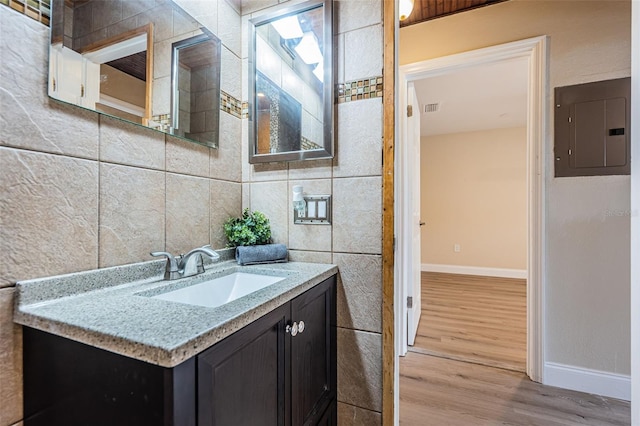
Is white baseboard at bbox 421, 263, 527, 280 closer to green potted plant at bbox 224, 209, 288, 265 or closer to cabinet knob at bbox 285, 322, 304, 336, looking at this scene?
green potted plant at bbox 224, 209, 288, 265

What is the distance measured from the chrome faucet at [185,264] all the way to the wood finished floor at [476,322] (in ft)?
6.11

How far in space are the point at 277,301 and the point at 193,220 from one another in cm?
63

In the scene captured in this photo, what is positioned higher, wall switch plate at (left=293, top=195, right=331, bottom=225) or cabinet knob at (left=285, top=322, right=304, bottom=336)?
wall switch plate at (left=293, top=195, right=331, bottom=225)

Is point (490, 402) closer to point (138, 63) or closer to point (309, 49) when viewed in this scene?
point (309, 49)

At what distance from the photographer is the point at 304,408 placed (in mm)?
999

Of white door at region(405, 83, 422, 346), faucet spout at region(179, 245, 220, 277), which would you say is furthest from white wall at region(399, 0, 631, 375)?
faucet spout at region(179, 245, 220, 277)

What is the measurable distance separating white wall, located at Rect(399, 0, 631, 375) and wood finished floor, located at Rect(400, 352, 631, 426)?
0.69 feet

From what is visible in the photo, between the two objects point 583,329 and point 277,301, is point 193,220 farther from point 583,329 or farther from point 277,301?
point 583,329

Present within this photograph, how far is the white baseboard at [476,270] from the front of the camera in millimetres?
4363

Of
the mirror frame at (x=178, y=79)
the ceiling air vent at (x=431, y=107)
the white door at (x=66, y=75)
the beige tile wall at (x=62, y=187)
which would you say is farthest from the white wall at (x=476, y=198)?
the white door at (x=66, y=75)

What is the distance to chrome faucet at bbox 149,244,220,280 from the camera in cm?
103

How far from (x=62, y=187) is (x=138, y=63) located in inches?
20.7

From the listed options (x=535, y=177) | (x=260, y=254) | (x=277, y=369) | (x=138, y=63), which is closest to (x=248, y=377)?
(x=277, y=369)

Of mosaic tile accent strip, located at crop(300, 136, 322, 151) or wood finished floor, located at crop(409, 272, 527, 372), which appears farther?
wood finished floor, located at crop(409, 272, 527, 372)
